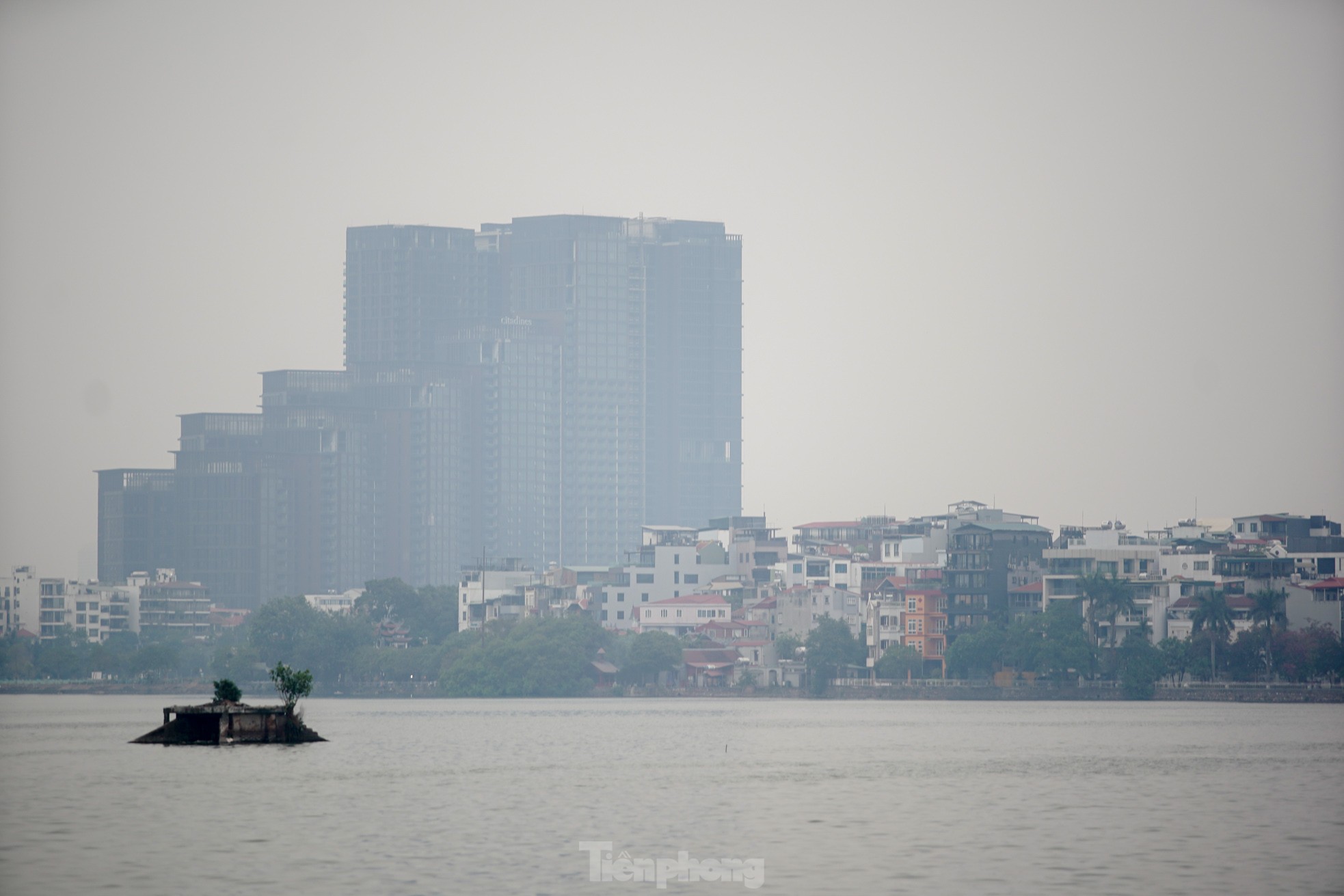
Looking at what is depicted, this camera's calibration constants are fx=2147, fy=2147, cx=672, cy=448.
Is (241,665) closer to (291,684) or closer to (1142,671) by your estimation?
(1142,671)

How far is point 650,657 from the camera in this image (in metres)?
147

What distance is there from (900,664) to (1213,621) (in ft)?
65.8

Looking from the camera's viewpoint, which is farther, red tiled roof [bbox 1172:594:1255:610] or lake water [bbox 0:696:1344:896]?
red tiled roof [bbox 1172:594:1255:610]

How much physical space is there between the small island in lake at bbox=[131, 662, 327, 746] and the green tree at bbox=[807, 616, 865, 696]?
61.1 m

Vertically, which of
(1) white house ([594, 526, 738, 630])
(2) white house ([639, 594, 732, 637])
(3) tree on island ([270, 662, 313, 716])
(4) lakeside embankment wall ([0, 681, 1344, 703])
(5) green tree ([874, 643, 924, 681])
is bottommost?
(4) lakeside embankment wall ([0, 681, 1344, 703])

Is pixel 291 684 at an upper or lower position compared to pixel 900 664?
upper

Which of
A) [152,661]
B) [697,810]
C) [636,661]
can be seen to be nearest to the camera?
[697,810]

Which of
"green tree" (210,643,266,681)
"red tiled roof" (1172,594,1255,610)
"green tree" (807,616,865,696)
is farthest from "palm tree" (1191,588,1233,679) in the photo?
"green tree" (210,643,266,681)

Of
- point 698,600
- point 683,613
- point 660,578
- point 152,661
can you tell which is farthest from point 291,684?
point 152,661

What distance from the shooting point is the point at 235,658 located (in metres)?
158

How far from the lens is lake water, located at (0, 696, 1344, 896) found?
3988cm

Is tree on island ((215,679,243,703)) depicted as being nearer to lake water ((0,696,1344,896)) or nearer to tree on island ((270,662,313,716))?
tree on island ((270,662,313,716))

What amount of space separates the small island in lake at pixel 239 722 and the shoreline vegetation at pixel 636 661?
191 ft

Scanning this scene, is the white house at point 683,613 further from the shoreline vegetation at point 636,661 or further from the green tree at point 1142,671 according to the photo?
the green tree at point 1142,671
